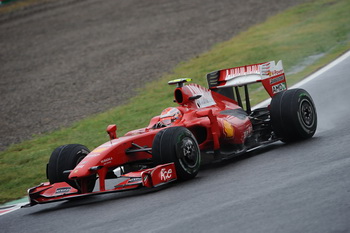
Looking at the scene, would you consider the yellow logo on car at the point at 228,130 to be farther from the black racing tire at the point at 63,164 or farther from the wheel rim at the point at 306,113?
the black racing tire at the point at 63,164

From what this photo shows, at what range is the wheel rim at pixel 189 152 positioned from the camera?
27.4 feet

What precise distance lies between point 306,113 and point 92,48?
64.9 feet

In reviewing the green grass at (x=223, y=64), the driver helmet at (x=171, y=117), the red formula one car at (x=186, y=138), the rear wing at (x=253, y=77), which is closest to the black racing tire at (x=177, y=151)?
the red formula one car at (x=186, y=138)

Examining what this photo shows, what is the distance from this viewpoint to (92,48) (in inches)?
1126

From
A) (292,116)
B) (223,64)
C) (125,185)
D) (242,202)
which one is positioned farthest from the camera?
(223,64)

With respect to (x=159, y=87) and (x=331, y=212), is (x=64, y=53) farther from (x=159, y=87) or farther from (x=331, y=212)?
(x=331, y=212)

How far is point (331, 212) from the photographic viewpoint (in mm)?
5566

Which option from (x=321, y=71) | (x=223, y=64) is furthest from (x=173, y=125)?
(x=223, y=64)

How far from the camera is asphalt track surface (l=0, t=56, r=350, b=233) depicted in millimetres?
5719

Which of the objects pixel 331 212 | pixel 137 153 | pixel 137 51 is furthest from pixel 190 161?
pixel 137 51

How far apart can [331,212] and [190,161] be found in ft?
10.4

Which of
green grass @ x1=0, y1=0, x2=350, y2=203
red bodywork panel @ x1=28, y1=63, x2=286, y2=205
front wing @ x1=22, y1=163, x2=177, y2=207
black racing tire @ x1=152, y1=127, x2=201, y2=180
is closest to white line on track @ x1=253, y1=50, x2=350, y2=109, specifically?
green grass @ x1=0, y1=0, x2=350, y2=203

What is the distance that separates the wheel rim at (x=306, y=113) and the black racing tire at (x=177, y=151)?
2245mm

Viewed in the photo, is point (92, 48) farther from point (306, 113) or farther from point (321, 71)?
point (306, 113)
